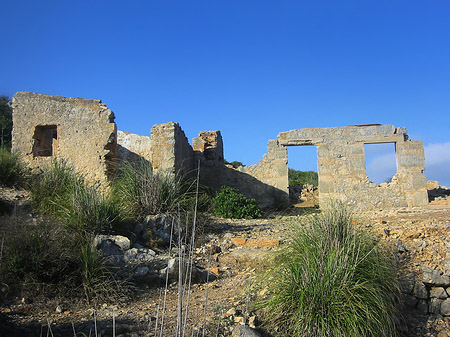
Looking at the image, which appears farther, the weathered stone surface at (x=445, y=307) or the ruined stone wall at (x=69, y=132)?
the ruined stone wall at (x=69, y=132)

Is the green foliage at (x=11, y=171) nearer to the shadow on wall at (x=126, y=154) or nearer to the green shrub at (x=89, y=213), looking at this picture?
the green shrub at (x=89, y=213)

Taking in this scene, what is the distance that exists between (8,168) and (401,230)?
8.52 meters

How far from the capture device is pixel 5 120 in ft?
63.2

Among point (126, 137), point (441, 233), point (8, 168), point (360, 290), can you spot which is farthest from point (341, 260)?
point (126, 137)

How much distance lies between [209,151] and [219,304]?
10618 mm

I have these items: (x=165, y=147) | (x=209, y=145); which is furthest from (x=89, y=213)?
(x=209, y=145)

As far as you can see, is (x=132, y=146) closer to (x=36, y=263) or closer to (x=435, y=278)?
(x=36, y=263)

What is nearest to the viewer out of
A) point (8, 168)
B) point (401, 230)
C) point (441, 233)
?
point (441, 233)

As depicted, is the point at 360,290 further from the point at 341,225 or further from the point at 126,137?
the point at 126,137

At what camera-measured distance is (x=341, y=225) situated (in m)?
4.71

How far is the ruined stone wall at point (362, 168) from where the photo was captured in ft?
43.7

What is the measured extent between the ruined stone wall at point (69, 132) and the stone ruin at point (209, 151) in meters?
0.02

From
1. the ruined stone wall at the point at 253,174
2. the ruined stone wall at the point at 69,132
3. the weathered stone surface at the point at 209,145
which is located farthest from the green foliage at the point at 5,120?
the ruined stone wall at the point at 253,174

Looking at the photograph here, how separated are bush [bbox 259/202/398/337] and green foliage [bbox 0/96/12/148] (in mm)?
15682
